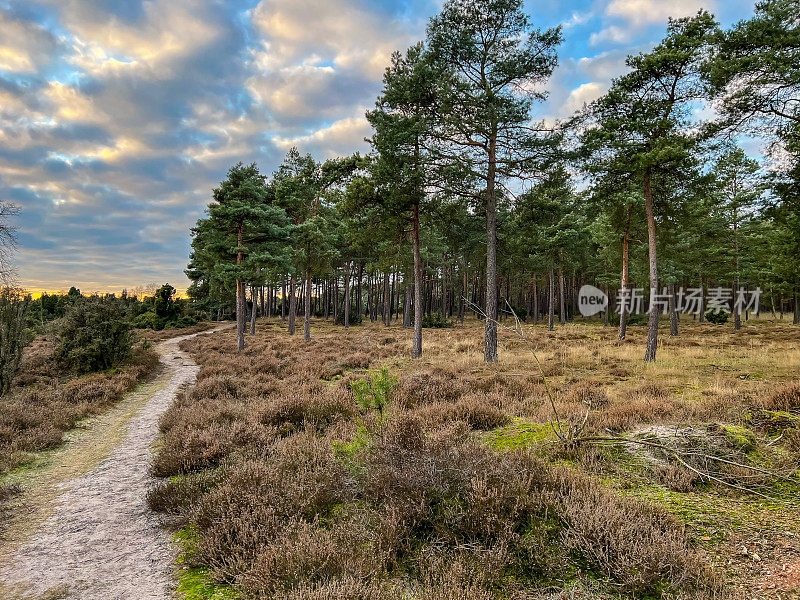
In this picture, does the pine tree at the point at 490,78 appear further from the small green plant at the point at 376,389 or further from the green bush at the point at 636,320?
Answer: the green bush at the point at 636,320

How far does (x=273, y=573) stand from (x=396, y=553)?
990mm

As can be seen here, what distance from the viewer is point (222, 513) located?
11.7 ft

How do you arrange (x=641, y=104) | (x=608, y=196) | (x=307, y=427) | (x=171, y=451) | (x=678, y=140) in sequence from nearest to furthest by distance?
1. (x=171, y=451)
2. (x=307, y=427)
3. (x=678, y=140)
4. (x=641, y=104)
5. (x=608, y=196)

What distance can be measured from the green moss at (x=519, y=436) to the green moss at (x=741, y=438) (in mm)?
2112

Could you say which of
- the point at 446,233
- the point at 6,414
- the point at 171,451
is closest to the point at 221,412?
the point at 171,451

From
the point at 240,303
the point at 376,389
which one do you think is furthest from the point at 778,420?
the point at 240,303

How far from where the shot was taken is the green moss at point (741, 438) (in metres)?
4.55

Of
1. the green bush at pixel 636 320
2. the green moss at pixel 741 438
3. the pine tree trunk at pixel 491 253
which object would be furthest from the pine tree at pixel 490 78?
the green bush at pixel 636 320

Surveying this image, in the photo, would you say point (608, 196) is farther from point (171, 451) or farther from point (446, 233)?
point (171, 451)

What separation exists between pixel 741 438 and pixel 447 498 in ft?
13.1

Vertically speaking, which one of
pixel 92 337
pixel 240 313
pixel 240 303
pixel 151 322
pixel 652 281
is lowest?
pixel 151 322

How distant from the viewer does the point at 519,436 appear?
568 centimetres

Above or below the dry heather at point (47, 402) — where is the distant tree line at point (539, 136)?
above

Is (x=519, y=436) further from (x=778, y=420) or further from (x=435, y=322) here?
(x=435, y=322)
